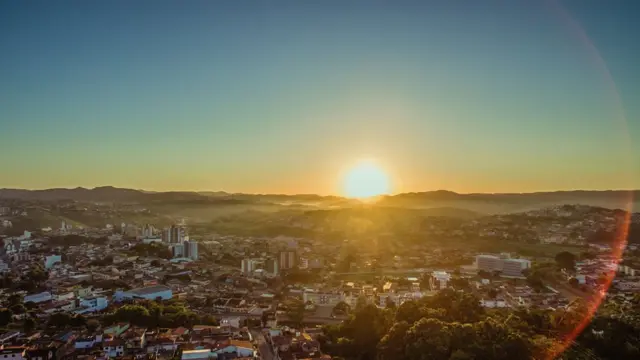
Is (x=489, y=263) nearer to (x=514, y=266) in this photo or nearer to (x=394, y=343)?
(x=514, y=266)

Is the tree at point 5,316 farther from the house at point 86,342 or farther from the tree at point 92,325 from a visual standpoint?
the house at point 86,342

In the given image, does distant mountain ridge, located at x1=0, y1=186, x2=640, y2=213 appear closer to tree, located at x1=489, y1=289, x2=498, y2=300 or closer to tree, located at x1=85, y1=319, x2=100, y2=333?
tree, located at x1=489, y1=289, x2=498, y2=300

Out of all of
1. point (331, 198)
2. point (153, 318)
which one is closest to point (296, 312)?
point (153, 318)

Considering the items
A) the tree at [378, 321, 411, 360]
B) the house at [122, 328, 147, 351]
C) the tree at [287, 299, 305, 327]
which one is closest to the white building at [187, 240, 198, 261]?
the tree at [287, 299, 305, 327]

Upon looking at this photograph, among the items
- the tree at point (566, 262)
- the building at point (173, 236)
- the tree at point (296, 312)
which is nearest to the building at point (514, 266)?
the tree at point (566, 262)

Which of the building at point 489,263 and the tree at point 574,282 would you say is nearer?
the tree at point 574,282
